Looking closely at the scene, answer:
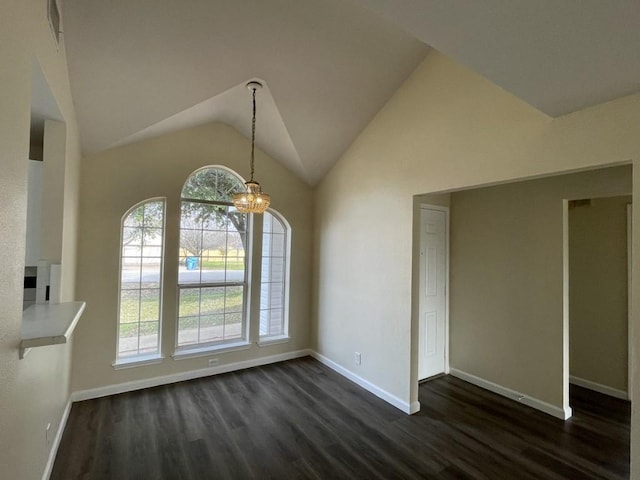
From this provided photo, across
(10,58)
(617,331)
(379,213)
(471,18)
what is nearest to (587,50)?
(471,18)

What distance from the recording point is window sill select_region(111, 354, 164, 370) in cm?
344

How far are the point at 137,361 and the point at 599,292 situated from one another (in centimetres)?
548

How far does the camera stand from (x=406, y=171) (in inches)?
126

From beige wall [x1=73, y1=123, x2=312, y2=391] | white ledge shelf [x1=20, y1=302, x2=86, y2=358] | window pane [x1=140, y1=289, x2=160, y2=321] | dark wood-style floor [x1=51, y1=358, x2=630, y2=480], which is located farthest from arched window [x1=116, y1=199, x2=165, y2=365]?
white ledge shelf [x1=20, y1=302, x2=86, y2=358]

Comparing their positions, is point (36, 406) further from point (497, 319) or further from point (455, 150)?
point (497, 319)

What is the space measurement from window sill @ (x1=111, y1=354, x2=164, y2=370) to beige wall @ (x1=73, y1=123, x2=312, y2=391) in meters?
0.05

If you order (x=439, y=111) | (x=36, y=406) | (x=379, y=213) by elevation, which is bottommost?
(x=36, y=406)

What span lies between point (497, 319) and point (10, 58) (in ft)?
14.4

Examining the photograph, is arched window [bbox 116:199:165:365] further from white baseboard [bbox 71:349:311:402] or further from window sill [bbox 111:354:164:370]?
white baseboard [bbox 71:349:311:402]

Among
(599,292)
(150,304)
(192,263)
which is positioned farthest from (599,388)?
(150,304)

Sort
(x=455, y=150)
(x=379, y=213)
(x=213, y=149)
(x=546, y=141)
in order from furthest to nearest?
(x=213, y=149) < (x=379, y=213) < (x=455, y=150) < (x=546, y=141)

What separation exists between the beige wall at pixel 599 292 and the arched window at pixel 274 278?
149 inches

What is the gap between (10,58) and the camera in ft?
3.58

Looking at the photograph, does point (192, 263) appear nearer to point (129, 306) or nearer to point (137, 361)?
point (129, 306)
